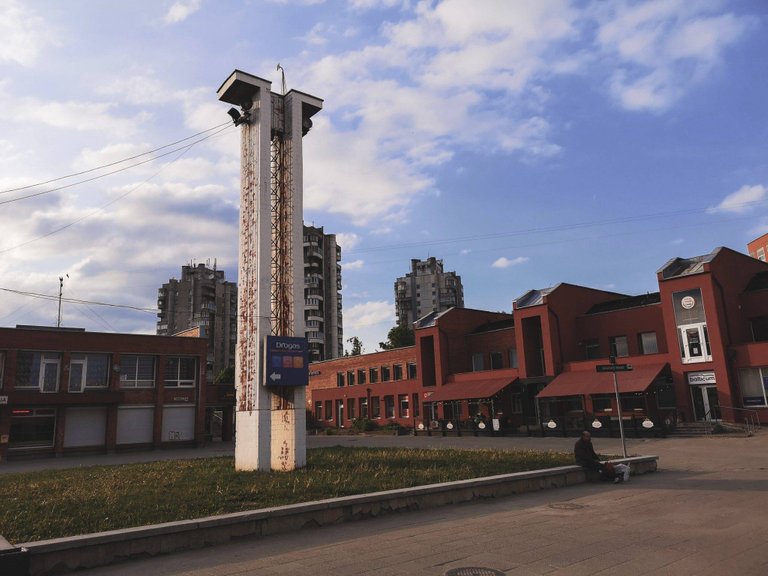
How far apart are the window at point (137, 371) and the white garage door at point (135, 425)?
161 cm

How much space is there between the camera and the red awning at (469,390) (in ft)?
135

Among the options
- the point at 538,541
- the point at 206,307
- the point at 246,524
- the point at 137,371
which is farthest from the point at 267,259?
the point at 206,307

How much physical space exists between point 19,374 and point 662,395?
38.5 metres

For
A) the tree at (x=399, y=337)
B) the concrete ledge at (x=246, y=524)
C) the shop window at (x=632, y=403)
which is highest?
the tree at (x=399, y=337)

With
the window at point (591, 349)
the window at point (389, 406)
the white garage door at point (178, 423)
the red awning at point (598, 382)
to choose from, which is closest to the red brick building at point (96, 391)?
the white garage door at point (178, 423)

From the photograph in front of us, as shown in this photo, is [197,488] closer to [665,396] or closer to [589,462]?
[589,462]

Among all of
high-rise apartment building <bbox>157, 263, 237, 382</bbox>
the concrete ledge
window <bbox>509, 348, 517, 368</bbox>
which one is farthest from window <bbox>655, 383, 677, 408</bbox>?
high-rise apartment building <bbox>157, 263, 237, 382</bbox>

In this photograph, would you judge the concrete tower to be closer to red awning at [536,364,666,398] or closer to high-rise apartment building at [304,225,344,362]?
red awning at [536,364,666,398]

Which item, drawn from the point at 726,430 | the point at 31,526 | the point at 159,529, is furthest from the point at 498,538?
the point at 726,430

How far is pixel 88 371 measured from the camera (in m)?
36.3

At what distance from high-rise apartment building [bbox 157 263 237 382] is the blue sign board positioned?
92.9m

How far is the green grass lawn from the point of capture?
9297mm

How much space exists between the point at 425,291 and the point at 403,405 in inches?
3547

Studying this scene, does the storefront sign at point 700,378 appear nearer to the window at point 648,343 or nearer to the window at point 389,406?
the window at point 648,343
